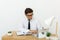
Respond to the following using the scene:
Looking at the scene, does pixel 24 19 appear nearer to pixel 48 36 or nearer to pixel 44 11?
pixel 44 11

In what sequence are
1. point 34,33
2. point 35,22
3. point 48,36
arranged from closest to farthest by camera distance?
point 48,36
point 34,33
point 35,22

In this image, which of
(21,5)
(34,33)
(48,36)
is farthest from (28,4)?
(48,36)

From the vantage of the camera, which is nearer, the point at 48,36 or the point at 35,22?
the point at 48,36

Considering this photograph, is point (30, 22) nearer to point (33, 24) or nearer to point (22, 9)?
point (33, 24)

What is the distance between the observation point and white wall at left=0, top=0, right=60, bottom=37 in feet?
9.17

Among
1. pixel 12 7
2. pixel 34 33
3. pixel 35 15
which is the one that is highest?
pixel 12 7

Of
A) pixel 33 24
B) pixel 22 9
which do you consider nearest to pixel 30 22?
pixel 33 24

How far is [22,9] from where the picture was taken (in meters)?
2.80

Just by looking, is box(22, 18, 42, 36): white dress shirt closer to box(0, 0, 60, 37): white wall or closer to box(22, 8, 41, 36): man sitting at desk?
box(22, 8, 41, 36): man sitting at desk

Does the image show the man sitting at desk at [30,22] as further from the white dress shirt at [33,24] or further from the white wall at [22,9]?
the white wall at [22,9]

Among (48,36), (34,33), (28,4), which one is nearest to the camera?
(48,36)

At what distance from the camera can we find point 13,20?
282 cm

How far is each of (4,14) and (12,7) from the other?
23cm

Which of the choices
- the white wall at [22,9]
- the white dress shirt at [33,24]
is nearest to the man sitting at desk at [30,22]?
the white dress shirt at [33,24]
